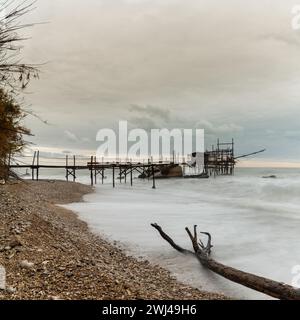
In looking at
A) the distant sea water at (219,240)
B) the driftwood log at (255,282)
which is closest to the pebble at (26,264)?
the distant sea water at (219,240)

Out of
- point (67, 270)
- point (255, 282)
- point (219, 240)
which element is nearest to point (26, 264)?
point (67, 270)

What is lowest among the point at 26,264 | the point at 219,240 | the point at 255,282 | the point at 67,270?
the point at 219,240

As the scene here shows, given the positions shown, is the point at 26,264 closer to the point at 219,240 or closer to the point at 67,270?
the point at 67,270

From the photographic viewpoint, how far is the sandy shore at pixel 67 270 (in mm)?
4918

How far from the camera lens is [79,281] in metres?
5.28

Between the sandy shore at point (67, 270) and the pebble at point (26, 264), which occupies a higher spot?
the pebble at point (26, 264)

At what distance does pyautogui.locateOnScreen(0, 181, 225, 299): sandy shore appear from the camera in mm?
4918

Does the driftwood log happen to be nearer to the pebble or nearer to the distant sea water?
the distant sea water

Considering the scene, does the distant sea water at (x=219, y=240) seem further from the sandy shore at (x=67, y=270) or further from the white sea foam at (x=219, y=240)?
the sandy shore at (x=67, y=270)

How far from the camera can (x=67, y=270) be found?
5.65 metres
